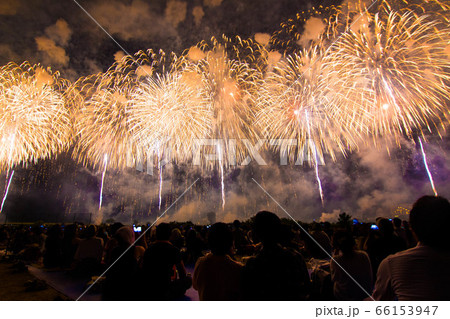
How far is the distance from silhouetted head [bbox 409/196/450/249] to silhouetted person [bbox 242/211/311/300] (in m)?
1.16

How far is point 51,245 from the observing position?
846 cm

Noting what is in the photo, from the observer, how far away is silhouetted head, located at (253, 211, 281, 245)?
248 centimetres

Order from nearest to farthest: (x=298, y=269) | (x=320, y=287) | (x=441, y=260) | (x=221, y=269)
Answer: (x=441, y=260) < (x=298, y=269) < (x=221, y=269) < (x=320, y=287)

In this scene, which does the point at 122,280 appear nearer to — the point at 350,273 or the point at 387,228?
the point at 350,273

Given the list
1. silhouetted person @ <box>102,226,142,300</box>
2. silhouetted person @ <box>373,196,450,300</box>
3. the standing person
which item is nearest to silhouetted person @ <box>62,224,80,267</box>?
the standing person

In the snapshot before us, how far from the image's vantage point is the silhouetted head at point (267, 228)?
248 cm

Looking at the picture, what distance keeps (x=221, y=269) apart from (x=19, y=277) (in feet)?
32.3

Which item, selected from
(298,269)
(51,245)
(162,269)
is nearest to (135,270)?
(162,269)

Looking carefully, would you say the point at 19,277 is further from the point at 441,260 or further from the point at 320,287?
the point at 441,260

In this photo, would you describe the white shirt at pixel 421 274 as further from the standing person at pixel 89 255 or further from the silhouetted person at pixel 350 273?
the standing person at pixel 89 255

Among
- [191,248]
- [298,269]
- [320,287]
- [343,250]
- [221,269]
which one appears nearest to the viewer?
[298,269]

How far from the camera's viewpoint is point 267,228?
250cm

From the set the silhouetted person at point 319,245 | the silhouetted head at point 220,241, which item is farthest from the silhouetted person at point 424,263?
the silhouetted person at point 319,245

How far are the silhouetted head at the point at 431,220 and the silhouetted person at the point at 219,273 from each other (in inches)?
80.6
